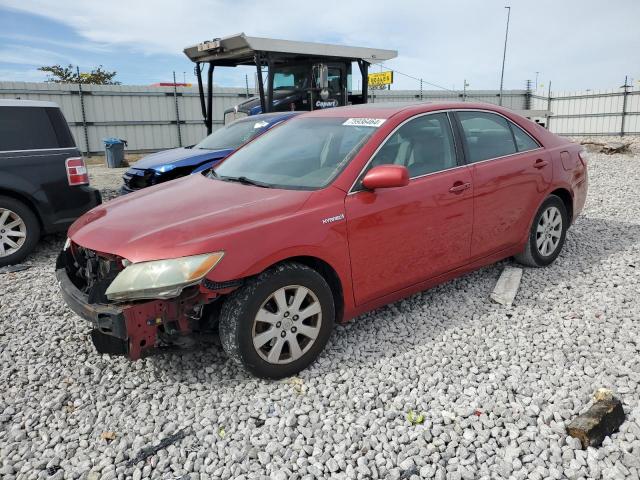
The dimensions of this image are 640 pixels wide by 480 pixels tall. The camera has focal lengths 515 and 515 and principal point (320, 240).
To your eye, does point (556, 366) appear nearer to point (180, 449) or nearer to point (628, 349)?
point (628, 349)

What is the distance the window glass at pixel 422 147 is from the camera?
12.0 feet

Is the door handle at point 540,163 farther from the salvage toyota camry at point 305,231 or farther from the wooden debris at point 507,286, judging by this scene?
the wooden debris at point 507,286

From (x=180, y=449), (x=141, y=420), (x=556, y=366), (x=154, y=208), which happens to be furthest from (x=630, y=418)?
(x=154, y=208)

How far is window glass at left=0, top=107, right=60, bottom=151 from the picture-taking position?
223 inches

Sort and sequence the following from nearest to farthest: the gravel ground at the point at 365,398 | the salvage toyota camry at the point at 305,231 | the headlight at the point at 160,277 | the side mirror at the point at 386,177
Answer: the gravel ground at the point at 365,398 < the headlight at the point at 160,277 < the salvage toyota camry at the point at 305,231 < the side mirror at the point at 386,177

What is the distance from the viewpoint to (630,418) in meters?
2.72

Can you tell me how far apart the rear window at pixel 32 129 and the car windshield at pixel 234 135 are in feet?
7.53

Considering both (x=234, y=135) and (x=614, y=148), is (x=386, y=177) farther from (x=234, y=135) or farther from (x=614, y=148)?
(x=614, y=148)

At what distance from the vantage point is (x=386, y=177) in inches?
129

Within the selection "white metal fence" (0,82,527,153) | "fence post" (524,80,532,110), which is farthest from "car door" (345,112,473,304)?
"fence post" (524,80,532,110)

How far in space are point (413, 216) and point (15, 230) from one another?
183 inches

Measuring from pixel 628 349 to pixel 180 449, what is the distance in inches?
114

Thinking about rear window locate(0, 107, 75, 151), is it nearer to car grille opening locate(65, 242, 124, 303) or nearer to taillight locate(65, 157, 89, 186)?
taillight locate(65, 157, 89, 186)

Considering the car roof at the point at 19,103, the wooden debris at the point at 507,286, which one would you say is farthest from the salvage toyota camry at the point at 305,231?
the car roof at the point at 19,103
